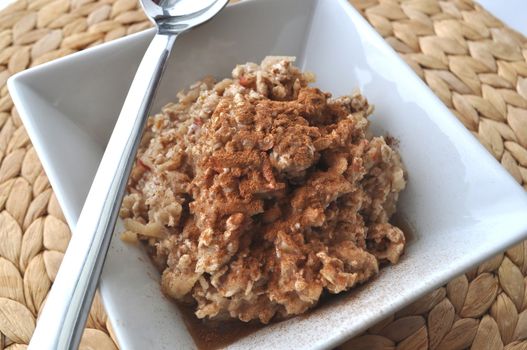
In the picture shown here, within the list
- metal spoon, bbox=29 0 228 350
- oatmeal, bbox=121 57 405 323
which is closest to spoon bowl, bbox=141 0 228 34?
metal spoon, bbox=29 0 228 350

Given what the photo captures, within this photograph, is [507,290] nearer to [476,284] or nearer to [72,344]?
[476,284]

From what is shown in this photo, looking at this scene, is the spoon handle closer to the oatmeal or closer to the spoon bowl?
the oatmeal

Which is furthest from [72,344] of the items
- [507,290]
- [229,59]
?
[507,290]

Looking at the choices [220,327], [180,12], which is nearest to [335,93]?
[180,12]

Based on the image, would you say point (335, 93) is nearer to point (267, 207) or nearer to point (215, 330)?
point (267, 207)

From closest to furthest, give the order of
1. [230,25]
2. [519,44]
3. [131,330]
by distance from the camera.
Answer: [131,330] < [230,25] < [519,44]

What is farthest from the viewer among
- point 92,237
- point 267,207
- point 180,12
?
point 180,12
